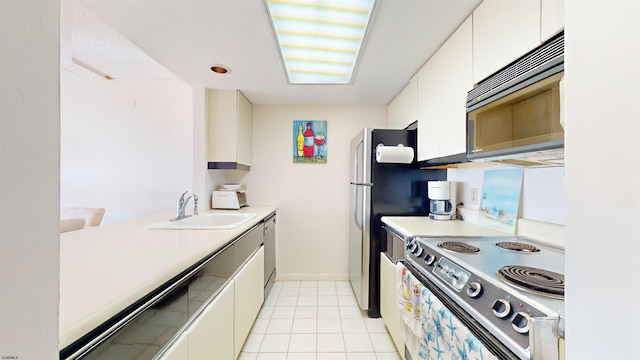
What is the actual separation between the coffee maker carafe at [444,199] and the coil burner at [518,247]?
673 millimetres

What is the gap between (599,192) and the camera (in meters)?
0.37

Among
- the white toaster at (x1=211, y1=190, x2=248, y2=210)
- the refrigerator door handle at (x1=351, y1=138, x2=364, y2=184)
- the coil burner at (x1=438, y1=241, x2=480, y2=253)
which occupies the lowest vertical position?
the coil burner at (x1=438, y1=241, x2=480, y2=253)

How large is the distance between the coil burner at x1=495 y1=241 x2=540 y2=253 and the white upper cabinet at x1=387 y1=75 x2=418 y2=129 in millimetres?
1210

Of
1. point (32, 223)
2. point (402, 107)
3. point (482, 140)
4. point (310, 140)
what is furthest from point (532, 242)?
point (310, 140)

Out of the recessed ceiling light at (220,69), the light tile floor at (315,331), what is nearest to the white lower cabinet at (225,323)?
the light tile floor at (315,331)

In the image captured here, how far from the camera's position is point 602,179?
361mm

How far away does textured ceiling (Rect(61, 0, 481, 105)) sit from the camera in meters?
1.31

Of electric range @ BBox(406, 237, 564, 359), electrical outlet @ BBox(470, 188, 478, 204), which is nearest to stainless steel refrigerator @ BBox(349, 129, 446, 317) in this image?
electrical outlet @ BBox(470, 188, 478, 204)

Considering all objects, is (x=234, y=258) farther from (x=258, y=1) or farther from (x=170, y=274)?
(x=258, y=1)

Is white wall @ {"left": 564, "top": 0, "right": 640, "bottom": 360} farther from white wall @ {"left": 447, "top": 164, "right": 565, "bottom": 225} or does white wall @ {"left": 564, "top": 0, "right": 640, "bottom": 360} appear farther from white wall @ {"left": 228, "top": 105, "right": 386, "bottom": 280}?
white wall @ {"left": 228, "top": 105, "right": 386, "bottom": 280}

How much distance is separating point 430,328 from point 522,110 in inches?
39.1

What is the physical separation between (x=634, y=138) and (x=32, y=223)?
81cm

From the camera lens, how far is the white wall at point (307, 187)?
300 cm

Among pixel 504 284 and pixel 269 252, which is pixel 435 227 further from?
pixel 269 252
